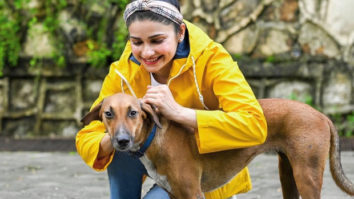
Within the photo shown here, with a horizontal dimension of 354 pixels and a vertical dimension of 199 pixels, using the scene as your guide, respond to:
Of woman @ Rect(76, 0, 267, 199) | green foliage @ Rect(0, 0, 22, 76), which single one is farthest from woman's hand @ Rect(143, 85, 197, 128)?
green foliage @ Rect(0, 0, 22, 76)

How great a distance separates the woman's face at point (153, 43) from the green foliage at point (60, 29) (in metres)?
5.41

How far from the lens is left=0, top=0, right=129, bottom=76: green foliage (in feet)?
29.0

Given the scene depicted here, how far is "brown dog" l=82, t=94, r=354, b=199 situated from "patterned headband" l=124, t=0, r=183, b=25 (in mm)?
522

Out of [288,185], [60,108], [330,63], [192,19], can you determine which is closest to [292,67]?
[330,63]

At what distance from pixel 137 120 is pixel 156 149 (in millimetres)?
281

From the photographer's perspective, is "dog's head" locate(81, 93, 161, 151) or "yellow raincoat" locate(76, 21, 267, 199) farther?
"yellow raincoat" locate(76, 21, 267, 199)

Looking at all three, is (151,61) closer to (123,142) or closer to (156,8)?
(156,8)

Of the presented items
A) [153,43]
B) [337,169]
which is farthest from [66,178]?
[337,169]

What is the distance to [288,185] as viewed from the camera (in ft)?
12.5

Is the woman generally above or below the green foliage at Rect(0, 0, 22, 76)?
above

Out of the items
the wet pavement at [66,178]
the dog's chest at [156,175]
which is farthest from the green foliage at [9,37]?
the dog's chest at [156,175]

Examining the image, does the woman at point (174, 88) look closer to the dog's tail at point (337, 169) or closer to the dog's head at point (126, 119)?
the dog's head at point (126, 119)

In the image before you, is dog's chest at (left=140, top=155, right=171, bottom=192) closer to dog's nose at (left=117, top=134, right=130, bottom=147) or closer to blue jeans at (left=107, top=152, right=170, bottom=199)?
blue jeans at (left=107, top=152, right=170, bottom=199)

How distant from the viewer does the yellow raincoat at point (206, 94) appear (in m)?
3.27
